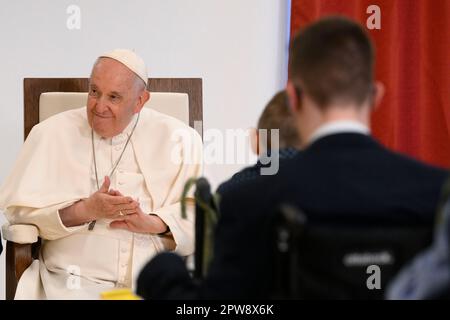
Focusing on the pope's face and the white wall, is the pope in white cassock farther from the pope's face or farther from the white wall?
the white wall

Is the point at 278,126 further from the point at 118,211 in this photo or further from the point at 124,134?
the point at 124,134

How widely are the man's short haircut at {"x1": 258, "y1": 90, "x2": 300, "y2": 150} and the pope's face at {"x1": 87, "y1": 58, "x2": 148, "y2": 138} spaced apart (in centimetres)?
132

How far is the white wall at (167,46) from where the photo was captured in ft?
14.8

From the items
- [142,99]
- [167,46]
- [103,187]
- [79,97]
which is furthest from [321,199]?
[167,46]

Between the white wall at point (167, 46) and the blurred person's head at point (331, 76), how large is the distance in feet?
9.34

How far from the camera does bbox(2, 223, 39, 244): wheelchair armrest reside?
10.4ft

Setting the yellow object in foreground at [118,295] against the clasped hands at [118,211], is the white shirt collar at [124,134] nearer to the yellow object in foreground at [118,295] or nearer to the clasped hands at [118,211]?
the clasped hands at [118,211]

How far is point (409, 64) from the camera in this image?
4684 millimetres

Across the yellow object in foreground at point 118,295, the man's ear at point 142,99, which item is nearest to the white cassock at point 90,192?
the man's ear at point 142,99

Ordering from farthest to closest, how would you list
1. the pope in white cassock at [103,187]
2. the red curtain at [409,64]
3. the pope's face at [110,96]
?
1. the red curtain at [409,64]
2. the pope's face at [110,96]
3. the pope in white cassock at [103,187]

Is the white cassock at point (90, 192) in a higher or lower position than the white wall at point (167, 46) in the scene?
lower

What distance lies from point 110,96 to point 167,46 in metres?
1.32

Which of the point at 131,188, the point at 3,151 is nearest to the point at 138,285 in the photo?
the point at 131,188
